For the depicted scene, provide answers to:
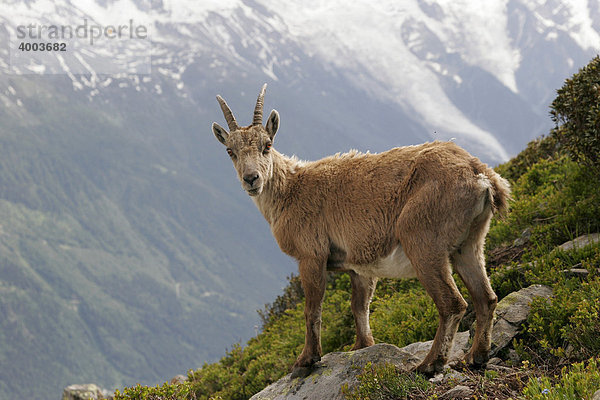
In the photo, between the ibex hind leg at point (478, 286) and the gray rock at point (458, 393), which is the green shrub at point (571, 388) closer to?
the gray rock at point (458, 393)

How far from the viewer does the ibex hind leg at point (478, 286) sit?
675 centimetres

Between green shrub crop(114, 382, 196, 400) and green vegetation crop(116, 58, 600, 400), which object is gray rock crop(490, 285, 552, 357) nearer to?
green vegetation crop(116, 58, 600, 400)

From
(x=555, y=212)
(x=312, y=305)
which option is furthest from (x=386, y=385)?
(x=555, y=212)

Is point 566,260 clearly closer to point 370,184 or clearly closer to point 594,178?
→ point 594,178

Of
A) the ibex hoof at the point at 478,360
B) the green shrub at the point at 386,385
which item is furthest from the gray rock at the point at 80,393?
the ibex hoof at the point at 478,360

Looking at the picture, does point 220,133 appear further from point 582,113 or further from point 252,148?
point 582,113

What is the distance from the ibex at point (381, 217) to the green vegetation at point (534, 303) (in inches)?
30.7

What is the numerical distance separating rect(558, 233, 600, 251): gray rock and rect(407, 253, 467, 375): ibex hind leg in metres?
2.79

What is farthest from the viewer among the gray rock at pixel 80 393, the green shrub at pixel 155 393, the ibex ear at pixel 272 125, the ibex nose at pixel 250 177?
the gray rock at pixel 80 393

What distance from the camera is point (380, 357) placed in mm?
7102

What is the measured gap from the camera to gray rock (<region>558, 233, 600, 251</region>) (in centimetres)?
834

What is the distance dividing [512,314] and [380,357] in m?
1.80

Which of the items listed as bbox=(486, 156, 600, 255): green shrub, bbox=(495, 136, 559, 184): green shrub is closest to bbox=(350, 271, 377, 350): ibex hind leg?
bbox=(486, 156, 600, 255): green shrub

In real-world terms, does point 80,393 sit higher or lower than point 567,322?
higher
